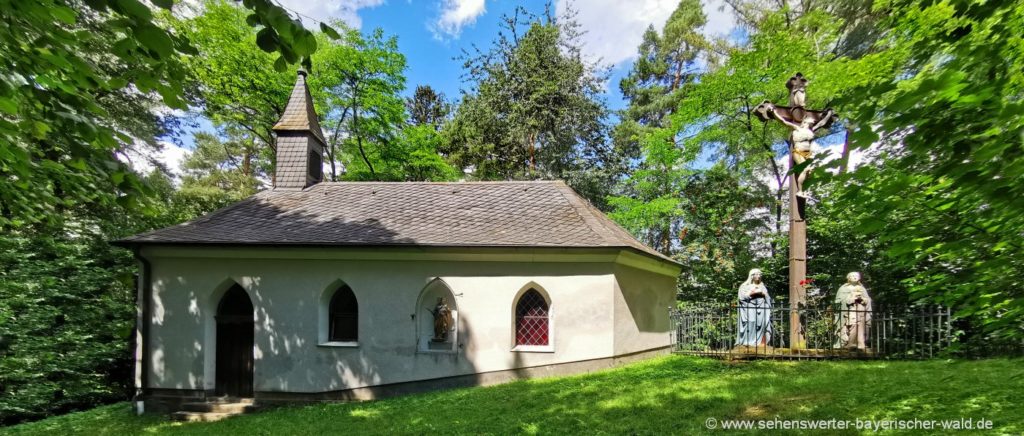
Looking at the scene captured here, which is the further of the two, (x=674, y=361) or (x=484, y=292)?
(x=484, y=292)

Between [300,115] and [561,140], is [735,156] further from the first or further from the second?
[300,115]

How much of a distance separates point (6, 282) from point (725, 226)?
21847 millimetres

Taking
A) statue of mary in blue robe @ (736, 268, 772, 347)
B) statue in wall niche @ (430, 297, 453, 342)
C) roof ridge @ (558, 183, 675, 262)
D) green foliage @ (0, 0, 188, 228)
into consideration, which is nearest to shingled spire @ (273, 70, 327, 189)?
statue in wall niche @ (430, 297, 453, 342)

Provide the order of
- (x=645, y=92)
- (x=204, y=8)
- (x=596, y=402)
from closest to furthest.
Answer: (x=596, y=402) < (x=204, y=8) < (x=645, y=92)

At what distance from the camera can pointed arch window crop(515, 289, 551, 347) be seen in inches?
461

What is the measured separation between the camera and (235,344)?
12055 mm

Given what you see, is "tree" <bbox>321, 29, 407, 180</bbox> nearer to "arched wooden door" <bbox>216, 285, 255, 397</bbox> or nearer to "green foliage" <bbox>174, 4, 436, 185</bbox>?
"green foliage" <bbox>174, 4, 436, 185</bbox>

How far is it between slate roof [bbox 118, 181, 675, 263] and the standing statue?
161 inches

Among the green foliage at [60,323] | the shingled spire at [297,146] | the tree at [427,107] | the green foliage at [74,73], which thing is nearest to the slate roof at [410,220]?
the shingled spire at [297,146]

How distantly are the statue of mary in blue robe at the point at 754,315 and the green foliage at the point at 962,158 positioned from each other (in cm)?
657

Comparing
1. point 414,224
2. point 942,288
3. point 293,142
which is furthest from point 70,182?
point 293,142

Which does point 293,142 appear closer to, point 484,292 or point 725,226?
point 484,292

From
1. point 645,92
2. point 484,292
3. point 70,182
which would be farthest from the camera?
point 645,92

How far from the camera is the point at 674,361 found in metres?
10.4
